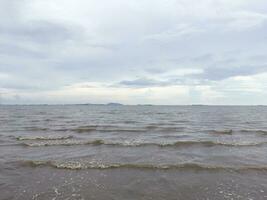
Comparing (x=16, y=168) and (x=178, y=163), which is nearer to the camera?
(x=16, y=168)

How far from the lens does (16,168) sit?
12570mm

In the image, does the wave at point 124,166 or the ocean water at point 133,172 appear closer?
the ocean water at point 133,172

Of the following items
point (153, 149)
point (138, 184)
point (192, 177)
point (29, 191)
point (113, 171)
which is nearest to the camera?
point (29, 191)

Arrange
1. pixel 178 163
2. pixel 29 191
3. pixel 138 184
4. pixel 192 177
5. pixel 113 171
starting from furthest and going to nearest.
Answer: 1. pixel 178 163
2. pixel 113 171
3. pixel 192 177
4. pixel 138 184
5. pixel 29 191

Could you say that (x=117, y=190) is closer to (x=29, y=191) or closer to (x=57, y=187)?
(x=57, y=187)

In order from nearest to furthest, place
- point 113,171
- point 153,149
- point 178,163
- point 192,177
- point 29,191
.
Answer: point 29,191 < point 192,177 < point 113,171 < point 178,163 < point 153,149

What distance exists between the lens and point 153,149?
1761cm

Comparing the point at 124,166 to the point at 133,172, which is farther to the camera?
the point at 124,166

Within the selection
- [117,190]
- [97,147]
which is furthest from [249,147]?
[117,190]

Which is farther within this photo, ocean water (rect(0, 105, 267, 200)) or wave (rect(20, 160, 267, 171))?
wave (rect(20, 160, 267, 171))

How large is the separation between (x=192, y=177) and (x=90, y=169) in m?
4.86

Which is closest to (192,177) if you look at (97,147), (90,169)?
(90,169)

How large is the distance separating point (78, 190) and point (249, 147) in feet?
44.6

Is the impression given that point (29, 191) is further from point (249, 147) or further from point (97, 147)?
point (249, 147)
